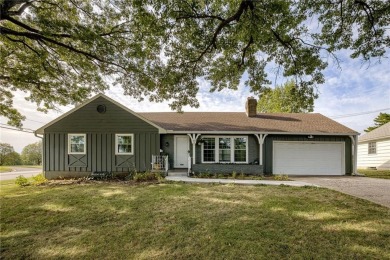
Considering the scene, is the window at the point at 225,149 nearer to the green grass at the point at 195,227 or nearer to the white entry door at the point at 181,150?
the white entry door at the point at 181,150

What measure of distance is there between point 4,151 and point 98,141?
34.8m

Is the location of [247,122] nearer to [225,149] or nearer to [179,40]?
[225,149]

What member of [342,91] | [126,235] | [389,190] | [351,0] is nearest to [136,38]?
[126,235]

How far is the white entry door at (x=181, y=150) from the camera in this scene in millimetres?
13047

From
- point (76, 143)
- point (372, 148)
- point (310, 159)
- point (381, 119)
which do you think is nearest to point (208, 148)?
point (310, 159)

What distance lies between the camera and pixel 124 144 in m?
11.8

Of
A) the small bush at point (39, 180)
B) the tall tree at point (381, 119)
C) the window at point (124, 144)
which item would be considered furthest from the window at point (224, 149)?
the tall tree at point (381, 119)

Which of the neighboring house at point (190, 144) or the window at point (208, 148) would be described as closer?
the neighboring house at point (190, 144)

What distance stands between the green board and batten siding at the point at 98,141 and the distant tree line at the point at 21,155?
31.4 metres

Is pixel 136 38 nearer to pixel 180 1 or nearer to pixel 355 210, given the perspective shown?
pixel 180 1

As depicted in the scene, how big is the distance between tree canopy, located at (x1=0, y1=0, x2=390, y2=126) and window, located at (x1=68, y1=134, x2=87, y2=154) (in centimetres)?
320

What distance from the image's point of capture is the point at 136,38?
23.2 ft

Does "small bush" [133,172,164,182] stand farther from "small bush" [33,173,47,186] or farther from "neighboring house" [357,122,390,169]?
"neighboring house" [357,122,390,169]

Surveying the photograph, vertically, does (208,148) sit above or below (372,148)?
above
